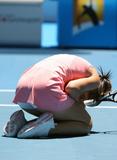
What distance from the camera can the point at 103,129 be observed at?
7.20 meters

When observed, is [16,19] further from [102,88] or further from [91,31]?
[102,88]

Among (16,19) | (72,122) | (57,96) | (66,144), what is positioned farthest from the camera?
(16,19)

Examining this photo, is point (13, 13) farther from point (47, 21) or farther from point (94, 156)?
point (94, 156)

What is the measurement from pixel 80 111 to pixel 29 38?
32.0ft

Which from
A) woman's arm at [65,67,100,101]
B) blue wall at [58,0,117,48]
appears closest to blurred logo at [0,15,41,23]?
blue wall at [58,0,117,48]

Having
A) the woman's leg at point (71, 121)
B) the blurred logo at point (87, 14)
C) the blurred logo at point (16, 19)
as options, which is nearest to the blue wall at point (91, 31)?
the blurred logo at point (87, 14)

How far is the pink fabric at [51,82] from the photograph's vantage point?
6562mm

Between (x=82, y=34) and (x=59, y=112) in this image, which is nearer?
(x=59, y=112)

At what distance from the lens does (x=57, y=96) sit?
6.56 metres

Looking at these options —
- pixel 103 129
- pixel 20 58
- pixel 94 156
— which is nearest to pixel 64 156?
pixel 94 156

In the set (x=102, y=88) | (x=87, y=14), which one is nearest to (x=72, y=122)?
(x=102, y=88)

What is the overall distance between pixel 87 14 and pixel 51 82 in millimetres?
9452

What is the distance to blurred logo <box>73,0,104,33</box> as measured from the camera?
15.8m

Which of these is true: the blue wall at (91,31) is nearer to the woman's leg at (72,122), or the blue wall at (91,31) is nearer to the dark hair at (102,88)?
the dark hair at (102,88)
